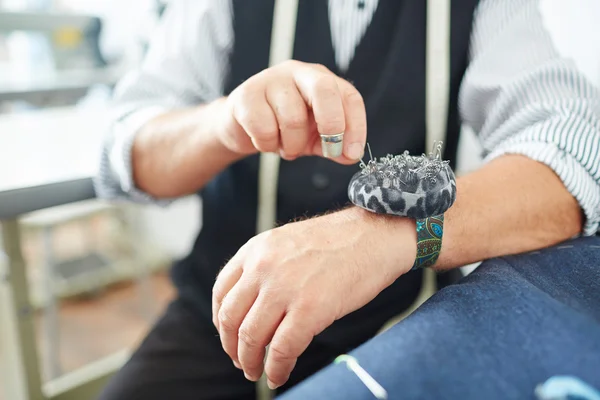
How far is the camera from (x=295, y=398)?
10.9 inches

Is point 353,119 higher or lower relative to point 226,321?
higher

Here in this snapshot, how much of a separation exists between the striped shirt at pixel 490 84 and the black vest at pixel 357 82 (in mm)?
27

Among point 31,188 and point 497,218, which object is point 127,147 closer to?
point 31,188

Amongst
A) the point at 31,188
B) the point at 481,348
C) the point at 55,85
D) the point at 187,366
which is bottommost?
the point at 187,366

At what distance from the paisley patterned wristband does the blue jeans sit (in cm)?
7

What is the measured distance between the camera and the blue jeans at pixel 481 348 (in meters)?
0.28

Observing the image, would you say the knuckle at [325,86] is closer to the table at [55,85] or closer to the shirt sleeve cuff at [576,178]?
the shirt sleeve cuff at [576,178]

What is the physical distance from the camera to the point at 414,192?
417mm

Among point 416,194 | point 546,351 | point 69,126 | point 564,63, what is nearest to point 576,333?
point 546,351

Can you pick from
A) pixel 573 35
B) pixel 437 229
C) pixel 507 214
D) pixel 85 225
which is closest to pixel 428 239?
pixel 437 229

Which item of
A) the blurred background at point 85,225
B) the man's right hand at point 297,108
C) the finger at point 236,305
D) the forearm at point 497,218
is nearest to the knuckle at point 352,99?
the man's right hand at point 297,108

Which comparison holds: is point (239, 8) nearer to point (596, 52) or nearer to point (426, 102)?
point (426, 102)

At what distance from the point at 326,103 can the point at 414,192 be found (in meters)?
0.12

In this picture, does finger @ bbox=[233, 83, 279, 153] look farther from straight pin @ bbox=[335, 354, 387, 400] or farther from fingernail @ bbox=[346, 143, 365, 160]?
straight pin @ bbox=[335, 354, 387, 400]
